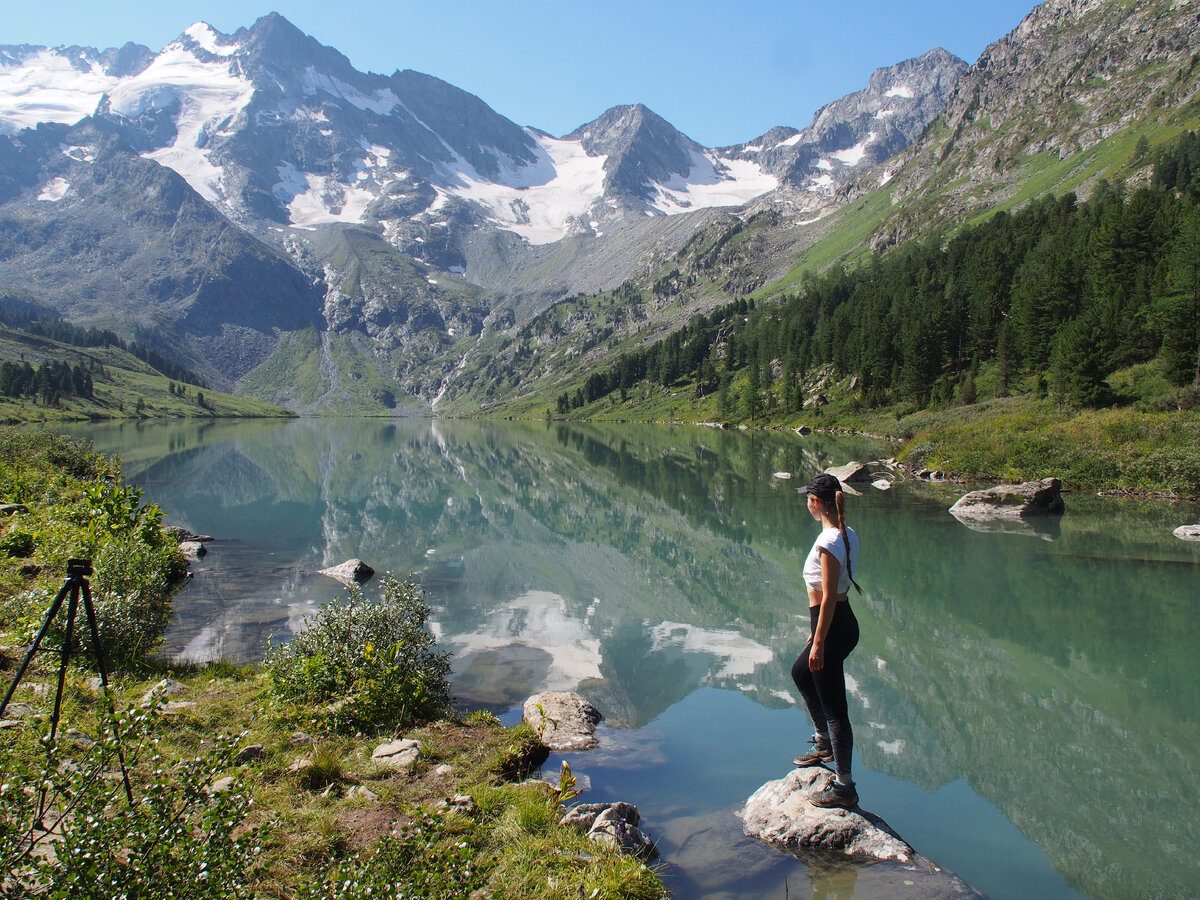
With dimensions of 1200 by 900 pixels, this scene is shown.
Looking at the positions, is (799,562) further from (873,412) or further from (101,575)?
(873,412)

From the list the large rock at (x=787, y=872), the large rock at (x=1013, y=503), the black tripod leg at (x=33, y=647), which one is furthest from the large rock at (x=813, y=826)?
the large rock at (x=1013, y=503)

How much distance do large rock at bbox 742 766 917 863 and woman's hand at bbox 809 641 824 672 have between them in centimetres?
159

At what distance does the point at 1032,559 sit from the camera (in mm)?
24281

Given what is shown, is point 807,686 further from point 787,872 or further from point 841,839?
point 787,872

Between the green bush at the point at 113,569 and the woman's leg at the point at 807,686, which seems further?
the green bush at the point at 113,569

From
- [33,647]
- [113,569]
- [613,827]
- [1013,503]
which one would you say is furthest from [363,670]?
[1013,503]

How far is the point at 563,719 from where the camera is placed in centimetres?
1188

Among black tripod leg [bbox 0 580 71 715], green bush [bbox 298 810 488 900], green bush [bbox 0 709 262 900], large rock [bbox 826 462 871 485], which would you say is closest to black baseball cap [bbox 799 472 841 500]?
green bush [bbox 298 810 488 900]

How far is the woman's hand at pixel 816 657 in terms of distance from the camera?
8.21 m

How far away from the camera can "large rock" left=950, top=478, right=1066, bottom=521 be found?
3256cm

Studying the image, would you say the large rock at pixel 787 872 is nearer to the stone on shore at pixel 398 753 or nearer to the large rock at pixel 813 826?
the large rock at pixel 813 826

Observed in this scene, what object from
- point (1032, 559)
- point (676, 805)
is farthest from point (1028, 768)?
point (1032, 559)

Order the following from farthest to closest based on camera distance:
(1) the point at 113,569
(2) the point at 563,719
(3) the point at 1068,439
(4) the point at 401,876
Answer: (3) the point at 1068,439
(1) the point at 113,569
(2) the point at 563,719
(4) the point at 401,876

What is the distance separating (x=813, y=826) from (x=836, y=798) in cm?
58
